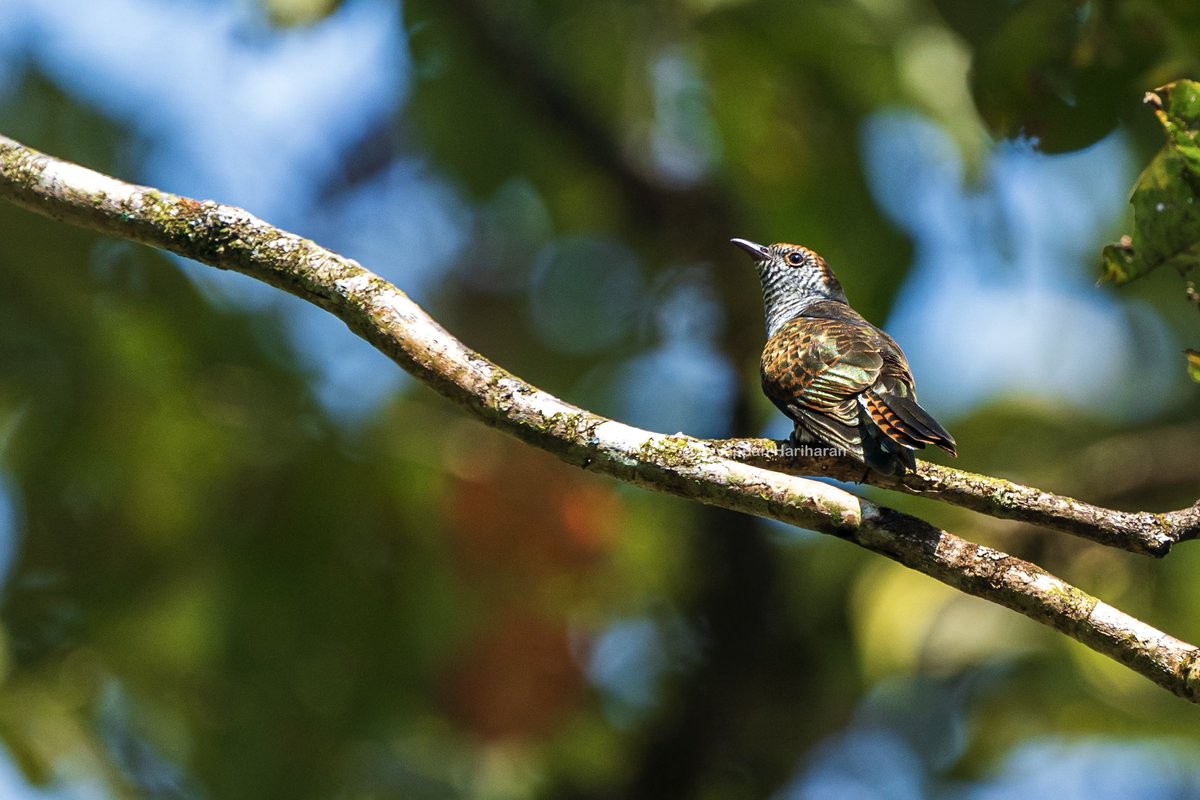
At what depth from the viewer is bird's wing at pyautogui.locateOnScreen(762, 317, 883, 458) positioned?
317 cm

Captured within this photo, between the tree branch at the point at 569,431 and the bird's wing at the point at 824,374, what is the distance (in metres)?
0.44

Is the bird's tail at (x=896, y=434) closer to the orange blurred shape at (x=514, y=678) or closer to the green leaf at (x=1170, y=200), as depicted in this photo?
the green leaf at (x=1170, y=200)

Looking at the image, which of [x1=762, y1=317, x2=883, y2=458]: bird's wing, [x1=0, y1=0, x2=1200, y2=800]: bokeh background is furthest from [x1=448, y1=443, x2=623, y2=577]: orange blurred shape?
[x1=762, y1=317, x2=883, y2=458]: bird's wing

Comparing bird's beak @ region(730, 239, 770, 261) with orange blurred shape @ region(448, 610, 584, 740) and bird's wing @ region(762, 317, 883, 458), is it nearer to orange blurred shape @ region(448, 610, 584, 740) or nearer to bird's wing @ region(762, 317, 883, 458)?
bird's wing @ region(762, 317, 883, 458)

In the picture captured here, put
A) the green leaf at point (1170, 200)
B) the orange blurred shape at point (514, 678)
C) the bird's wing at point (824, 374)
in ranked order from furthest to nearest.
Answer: the orange blurred shape at point (514, 678) → the bird's wing at point (824, 374) → the green leaf at point (1170, 200)

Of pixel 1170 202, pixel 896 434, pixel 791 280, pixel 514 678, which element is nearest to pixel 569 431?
pixel 896 434

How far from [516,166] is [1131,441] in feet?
13.7

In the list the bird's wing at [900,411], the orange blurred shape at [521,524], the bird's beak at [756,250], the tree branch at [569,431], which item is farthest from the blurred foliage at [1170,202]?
the orange blurred shape at [521,524]

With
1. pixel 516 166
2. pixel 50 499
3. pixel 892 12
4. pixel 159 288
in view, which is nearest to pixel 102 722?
pixel 50 499

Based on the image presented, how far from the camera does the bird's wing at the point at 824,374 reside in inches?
125

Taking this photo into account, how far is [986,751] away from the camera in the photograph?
25.0 feet

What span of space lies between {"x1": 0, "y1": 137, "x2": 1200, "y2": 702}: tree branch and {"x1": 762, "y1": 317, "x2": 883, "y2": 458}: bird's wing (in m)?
0.44

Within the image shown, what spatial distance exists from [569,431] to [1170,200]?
1501 millimetres

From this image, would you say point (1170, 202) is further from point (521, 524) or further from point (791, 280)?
point (521, 524)
